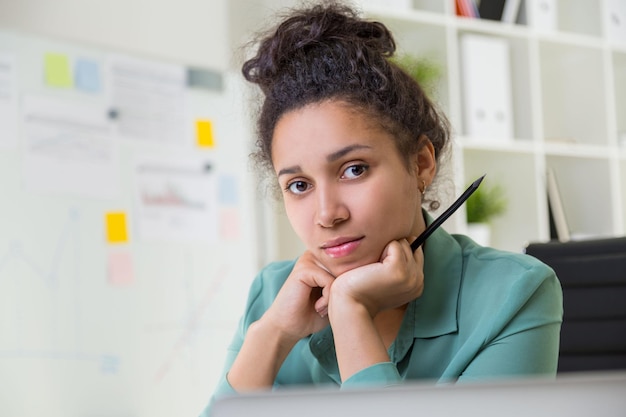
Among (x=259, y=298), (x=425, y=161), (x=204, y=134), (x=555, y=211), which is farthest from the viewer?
(x=555, y=211)

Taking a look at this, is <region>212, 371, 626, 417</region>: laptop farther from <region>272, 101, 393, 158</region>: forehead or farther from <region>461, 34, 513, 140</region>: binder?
<region>461, 34, 513, 140</region>: binder

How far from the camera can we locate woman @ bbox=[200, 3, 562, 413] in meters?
1.00

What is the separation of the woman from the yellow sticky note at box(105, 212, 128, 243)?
127cm

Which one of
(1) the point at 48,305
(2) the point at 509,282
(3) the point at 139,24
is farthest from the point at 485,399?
(3) the point at 139,24

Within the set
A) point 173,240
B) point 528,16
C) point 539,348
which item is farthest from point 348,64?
point 528,16

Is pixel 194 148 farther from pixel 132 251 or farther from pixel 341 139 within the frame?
pixel 341 139

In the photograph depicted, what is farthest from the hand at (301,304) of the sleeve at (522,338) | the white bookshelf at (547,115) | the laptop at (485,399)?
the white bookshelf at (547,115)

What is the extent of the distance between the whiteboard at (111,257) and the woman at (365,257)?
3.78 feet

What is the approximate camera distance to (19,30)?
89.1 inches

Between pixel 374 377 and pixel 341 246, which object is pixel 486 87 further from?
pixel 374 377

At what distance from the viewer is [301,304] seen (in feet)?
3.69

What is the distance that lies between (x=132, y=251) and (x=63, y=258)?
8.9 inches

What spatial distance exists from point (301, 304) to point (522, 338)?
0.97ft

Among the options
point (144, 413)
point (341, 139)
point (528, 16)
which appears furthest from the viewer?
point (528, 16)
